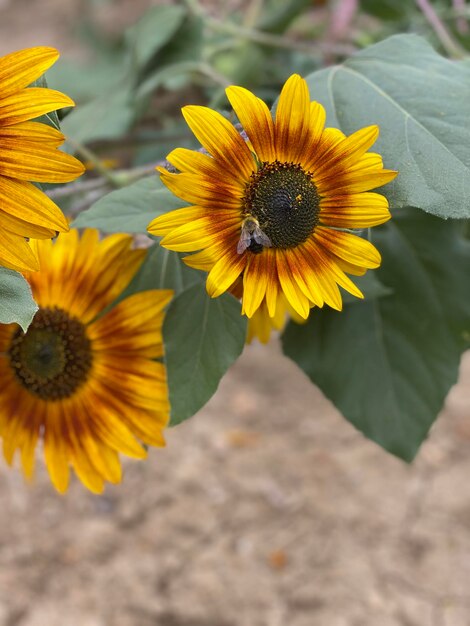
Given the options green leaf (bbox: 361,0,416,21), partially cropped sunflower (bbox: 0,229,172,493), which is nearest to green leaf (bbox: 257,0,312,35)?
green leaf (bbox: 361,0,416,21)

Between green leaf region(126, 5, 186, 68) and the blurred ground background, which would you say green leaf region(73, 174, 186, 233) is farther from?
the blurred ground background

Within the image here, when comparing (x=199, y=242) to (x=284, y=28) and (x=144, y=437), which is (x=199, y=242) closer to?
(x=144, y=437)

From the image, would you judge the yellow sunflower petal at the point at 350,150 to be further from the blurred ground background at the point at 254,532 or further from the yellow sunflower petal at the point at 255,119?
the blurred ground background at the point at 254,532

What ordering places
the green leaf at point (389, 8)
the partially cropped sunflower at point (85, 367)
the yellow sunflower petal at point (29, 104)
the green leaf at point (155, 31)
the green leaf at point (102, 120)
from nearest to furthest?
the yellow sunflower petal at point (29, 104), the partially cropped sunflower at point (85, 367), the green leaf at point (102, 120), the green leaf at point (155, 31), the green leaf at point (389, 8)

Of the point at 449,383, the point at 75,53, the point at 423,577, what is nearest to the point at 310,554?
the point at 423,577

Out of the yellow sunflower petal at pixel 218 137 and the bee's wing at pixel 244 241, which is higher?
the yellow sunflower petal at pixel 218 137

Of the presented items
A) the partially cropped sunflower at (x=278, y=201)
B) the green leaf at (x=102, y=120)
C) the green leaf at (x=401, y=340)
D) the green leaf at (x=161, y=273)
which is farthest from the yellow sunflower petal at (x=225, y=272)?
the green leaf at (x=102, y=120)
